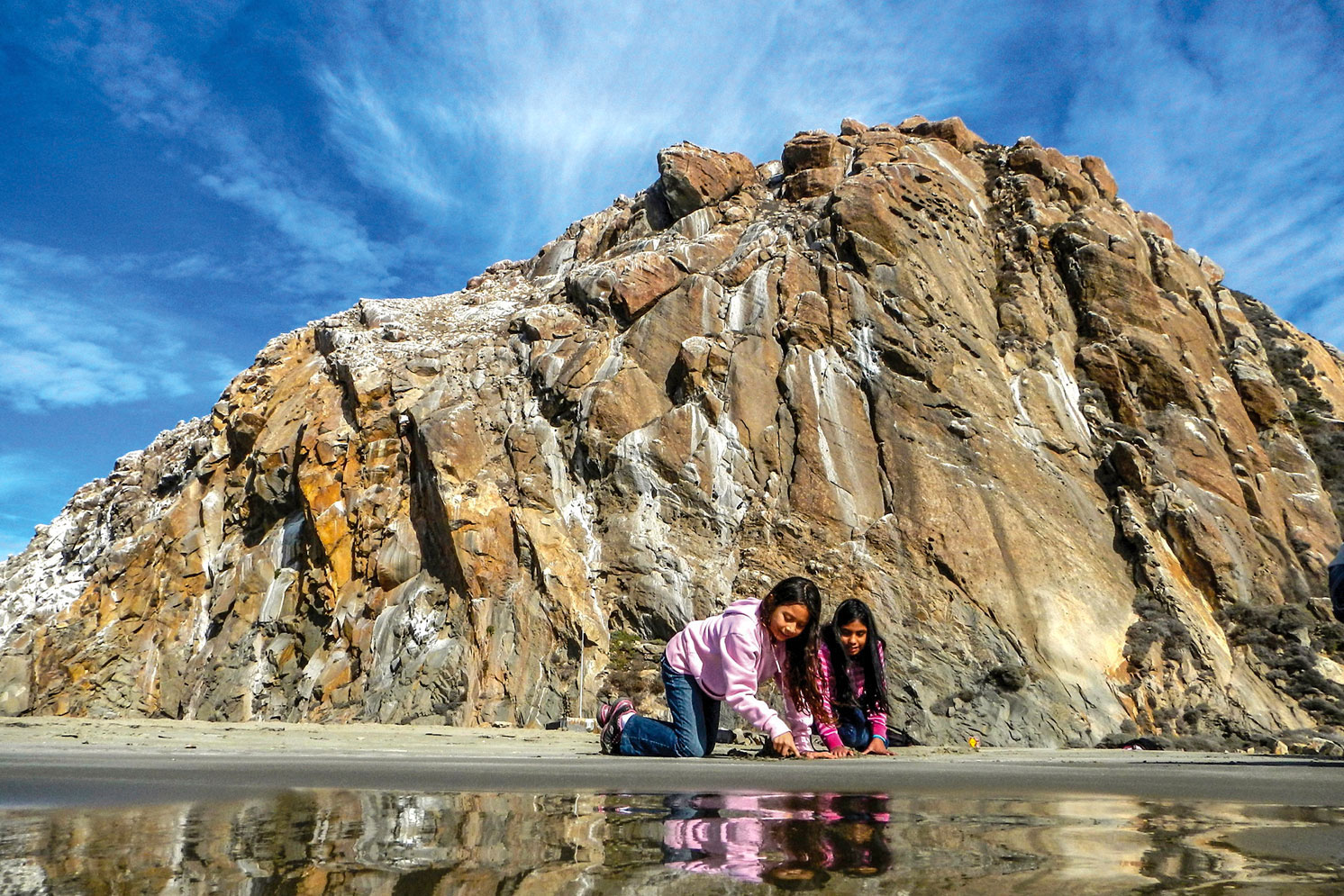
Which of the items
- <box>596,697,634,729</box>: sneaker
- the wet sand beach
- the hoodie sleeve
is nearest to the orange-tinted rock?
<box>596,697,634,729</box>: sneaker

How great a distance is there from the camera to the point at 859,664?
6.11m

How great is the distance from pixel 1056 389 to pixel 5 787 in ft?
76.4

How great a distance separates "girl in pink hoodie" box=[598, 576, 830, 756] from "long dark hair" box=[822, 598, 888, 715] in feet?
1.71

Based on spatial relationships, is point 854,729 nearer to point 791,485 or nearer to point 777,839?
point 777,839

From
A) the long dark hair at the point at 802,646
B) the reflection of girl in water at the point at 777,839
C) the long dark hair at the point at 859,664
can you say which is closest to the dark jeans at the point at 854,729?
the long dark hair at the point at 859,664

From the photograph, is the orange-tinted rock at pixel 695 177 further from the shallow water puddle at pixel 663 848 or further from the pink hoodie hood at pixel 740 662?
the shallow water puddle at pixel 663 848

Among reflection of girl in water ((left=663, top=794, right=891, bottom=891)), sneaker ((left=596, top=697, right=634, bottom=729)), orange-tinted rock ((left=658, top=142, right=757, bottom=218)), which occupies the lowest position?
reflection of girl in water ((left=663, top=794, right=891, bottom=891))

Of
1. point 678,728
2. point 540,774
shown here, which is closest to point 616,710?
point 678,728

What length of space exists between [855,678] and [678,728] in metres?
1.40

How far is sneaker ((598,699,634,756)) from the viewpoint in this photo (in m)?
5.77

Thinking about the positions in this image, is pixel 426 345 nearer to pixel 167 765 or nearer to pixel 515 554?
pixel 515 554

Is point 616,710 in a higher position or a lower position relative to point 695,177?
lower

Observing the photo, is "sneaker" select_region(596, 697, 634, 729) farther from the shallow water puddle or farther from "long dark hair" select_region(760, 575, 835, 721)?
the shallow water puddle

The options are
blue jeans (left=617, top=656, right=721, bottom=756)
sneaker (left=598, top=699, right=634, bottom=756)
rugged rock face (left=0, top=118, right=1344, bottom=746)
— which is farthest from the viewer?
rugged rock face (left=0, top=118, right=1344, bottom=746)
